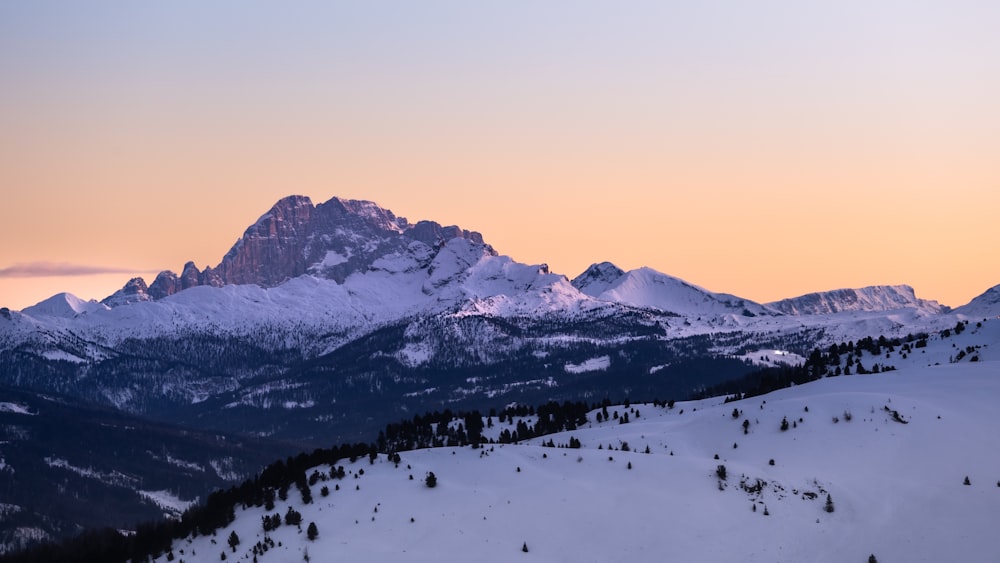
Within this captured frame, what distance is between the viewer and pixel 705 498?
105562 millimetres

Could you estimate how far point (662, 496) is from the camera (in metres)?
107

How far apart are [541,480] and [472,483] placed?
657 cm

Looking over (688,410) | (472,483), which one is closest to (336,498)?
(472,483)

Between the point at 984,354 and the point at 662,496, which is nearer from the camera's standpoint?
the point at 662,496

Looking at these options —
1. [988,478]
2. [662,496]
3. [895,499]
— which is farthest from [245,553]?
[988,478]

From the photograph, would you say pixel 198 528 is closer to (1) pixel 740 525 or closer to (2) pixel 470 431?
(1) pixel 740 525

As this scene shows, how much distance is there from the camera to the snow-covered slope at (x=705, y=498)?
97.3 m

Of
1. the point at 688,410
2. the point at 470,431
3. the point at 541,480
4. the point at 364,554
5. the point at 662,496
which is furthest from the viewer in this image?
the point at 470,431

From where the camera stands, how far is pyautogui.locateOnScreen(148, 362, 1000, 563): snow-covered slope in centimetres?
9731

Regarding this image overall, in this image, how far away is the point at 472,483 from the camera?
11719cm

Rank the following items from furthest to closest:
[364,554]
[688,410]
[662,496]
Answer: [688,410], [662,496], [364,554]

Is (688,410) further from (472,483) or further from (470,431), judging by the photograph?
(472,483)

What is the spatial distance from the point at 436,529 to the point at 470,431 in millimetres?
85400

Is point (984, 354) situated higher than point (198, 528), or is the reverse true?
point (984, 354)
